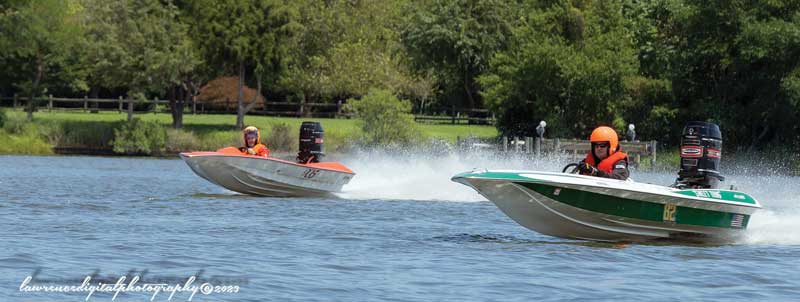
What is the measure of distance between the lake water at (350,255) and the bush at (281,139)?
1298 inches

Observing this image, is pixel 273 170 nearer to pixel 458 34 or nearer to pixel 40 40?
pixel 40 40

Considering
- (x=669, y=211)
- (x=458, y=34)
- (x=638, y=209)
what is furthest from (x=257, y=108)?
(x=638, y=209)

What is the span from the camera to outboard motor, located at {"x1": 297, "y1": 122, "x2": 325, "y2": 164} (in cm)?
3055

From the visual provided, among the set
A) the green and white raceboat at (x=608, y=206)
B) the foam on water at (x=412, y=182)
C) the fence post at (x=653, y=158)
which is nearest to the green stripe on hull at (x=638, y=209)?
the green and white raceboat at (x=608, y=206)

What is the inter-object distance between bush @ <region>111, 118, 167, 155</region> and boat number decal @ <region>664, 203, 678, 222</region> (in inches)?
1846

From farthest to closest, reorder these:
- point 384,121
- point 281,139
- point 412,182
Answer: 1. point 281,139
2. point 384,121
3. point 412,182

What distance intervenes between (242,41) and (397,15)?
74.2 feet

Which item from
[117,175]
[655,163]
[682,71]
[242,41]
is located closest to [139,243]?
[117,175]

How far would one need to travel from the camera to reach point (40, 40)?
68.2m

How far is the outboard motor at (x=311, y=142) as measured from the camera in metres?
30.5

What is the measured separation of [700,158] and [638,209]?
1.56 m

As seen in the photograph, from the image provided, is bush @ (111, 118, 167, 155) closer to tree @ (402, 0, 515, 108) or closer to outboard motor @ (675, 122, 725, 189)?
tree @ (402, 0, 515, 108)

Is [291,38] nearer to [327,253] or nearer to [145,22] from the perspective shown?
[145,22]

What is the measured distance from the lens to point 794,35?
5231 cm
